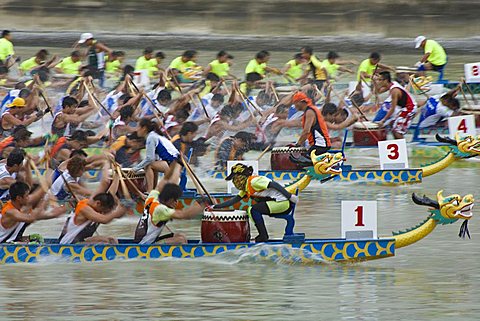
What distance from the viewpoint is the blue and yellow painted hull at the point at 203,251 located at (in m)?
14.5

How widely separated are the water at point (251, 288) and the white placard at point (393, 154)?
4023 mm

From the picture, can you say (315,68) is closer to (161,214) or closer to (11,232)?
(161,214)

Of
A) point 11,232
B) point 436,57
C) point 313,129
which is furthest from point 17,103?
point 436,57

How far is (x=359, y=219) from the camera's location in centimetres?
1440

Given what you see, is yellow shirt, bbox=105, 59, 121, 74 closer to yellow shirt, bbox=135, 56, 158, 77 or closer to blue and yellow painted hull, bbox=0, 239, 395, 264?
yellow shirt, bbox=135, 56, 158, 77

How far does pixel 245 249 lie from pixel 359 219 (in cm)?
119

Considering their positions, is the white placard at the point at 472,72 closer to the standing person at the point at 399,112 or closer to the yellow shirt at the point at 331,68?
the standing person at the point at 399,112

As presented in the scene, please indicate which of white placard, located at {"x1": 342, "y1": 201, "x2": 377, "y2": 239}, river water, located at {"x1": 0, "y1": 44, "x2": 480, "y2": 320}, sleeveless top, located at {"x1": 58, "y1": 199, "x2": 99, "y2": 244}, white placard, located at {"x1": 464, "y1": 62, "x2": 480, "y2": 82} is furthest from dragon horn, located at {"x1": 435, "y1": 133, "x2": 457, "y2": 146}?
sleeveless top, located at {"x1": 58, "y1": 199, "x2": 99, "y2": 244}

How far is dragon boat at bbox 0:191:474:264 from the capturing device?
14.5 meters

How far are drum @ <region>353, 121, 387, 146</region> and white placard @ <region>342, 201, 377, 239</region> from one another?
8849 mm

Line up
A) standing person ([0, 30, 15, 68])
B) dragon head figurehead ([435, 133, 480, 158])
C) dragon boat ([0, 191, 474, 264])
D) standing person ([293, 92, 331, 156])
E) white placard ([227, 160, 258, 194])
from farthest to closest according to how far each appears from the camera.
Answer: standing person ([0, 30, 15, 68]) → standing person ([293, 92, 331, 156]) → dragon head figurehead ([435, 133, 480, 158]) → white placard ([227, 160, 258, 194]) → dragon boat ([0, 191, 474, 264])

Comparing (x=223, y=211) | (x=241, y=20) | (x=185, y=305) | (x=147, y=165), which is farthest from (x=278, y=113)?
(x=241, y=20)

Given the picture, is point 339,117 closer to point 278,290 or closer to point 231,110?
point 231,110

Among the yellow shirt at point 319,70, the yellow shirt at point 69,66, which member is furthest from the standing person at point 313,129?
the yellow shirt at point 69,66
